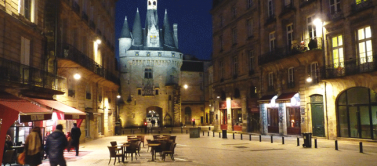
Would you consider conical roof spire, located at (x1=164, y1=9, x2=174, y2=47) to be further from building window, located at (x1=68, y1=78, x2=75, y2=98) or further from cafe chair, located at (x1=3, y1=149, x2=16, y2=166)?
cafe chair, located at (x1=3, y1=149, x2=16, y2=166)

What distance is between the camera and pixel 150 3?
211 feet

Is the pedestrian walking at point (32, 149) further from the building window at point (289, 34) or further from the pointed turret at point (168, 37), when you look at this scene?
the pointed turret at point (168, 37)

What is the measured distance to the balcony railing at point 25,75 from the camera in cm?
1402

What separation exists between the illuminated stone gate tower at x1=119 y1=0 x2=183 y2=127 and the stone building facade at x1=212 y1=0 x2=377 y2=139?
2742 centimetres

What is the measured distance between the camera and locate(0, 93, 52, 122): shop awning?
12133mm

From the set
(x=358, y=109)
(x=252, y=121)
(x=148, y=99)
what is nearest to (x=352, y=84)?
(x=358, y=109)

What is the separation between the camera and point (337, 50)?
23.2 metres

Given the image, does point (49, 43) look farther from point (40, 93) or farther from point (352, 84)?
point (352, 84)

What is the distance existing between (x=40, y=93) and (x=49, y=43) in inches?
158

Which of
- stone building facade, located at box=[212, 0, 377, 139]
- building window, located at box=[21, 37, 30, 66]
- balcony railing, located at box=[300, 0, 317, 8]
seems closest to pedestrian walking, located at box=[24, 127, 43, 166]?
building window, located at box=[21, 37, 30, 66]

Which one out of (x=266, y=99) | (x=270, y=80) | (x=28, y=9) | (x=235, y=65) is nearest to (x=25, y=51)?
(x=28, y=9)

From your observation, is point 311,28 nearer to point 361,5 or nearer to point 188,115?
point 361,5

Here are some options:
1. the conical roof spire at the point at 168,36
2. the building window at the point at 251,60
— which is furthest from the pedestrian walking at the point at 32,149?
the conical roof spire at the point at 168,36

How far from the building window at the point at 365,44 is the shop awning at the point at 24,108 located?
56.3 ft
